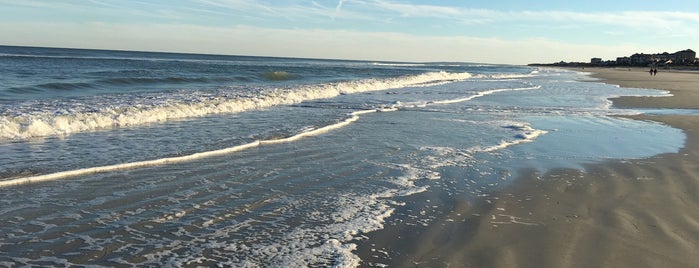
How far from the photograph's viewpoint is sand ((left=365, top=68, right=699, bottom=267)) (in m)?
4.01

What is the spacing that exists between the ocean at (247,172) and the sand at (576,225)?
1.01ft

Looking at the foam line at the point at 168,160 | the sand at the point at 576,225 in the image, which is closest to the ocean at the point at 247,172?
the foam line at the point at 168,160

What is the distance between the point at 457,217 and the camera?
5.04 metres

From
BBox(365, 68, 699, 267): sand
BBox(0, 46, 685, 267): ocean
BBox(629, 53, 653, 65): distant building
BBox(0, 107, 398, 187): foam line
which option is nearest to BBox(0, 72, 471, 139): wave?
BBox(0, 46, 685, 267): ocean

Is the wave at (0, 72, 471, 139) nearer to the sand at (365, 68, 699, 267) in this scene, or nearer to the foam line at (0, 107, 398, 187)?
the foam line at (0, 107, 398, 187)

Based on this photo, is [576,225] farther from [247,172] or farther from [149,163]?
[149,163]

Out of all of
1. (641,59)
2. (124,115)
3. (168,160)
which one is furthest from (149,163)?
(641,59)

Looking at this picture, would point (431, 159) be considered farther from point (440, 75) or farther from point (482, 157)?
point (440, 75)

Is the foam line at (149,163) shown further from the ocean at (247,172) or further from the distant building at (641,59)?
the distant building at (641,59)

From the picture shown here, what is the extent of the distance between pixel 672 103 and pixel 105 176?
2018 centimetres

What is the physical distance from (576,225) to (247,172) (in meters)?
3.80

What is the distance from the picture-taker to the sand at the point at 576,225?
4.01 m

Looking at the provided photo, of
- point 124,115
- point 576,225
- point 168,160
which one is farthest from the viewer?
point 124,115

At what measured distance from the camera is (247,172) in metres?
6.76
